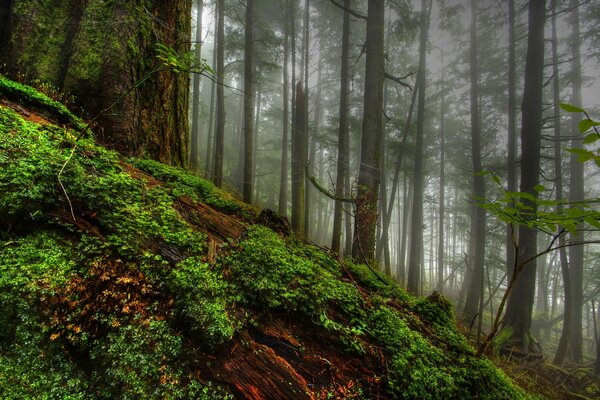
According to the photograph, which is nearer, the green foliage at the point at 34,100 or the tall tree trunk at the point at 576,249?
the green foliage at the point at 34,100

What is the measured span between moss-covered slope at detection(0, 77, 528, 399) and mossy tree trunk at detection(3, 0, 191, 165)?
29.0 inches

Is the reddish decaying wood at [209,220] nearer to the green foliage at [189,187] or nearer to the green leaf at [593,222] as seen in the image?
the green foliage at [189,187]

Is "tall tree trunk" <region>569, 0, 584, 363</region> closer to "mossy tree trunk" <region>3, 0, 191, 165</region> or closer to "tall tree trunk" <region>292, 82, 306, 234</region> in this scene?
"tall tree trunk" <region>292, 82, 306, 234</region>

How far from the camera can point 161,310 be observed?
1.31m

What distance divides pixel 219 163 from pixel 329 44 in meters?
16.1

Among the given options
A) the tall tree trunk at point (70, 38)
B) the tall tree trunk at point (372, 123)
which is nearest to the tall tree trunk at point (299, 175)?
the tall tree trunk at point (372, 123)

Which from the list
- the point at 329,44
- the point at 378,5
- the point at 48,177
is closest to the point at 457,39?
the point at 329,44

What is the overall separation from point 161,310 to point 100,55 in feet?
9.80

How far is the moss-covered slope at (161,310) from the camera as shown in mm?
1084

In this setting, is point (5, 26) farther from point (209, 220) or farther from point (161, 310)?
point (161, 310)

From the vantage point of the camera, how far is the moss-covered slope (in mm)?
1084

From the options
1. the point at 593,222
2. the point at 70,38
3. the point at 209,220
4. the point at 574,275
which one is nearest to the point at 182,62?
the point at 209,220

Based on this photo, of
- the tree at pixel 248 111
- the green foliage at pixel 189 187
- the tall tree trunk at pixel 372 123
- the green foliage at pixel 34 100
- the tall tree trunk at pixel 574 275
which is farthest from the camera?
the tree at pixel 248 111

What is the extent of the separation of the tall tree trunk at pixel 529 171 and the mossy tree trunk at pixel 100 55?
8.72 metres
